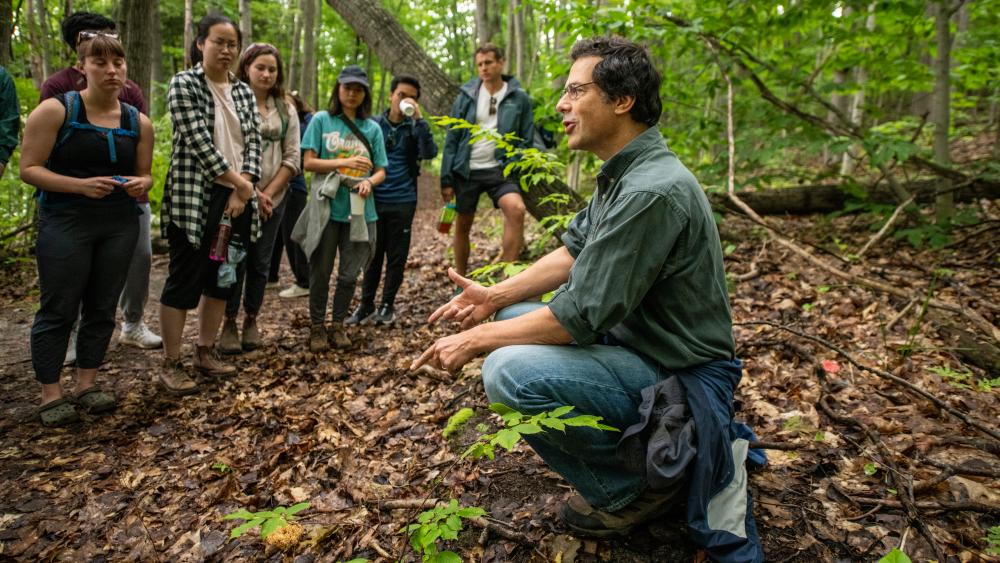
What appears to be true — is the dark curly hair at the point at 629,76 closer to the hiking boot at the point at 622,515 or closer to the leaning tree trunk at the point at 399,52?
the hiking boot at the point at 622,515

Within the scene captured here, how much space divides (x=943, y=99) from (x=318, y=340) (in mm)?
6333

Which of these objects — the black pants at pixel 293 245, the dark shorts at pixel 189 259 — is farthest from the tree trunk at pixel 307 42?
the dark shorts at pixel 189 259

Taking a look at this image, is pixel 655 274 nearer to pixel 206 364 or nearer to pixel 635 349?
pixel 635 349

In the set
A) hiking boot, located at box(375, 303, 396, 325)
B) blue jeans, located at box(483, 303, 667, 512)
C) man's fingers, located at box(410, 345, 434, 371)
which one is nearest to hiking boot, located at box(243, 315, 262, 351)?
hiking boot, located at box(375, 303, 396, 325)

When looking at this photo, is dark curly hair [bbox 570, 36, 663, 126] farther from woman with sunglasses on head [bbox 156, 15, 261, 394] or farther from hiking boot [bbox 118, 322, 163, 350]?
hiking boot [bbox 118, 322, 163, 350]

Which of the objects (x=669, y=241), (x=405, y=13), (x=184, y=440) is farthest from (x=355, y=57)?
(x=669, y=241)

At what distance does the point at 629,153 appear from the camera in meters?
2.22

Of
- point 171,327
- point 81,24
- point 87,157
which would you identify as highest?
point 81,24

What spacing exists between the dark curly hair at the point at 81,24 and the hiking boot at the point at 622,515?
4410 mm

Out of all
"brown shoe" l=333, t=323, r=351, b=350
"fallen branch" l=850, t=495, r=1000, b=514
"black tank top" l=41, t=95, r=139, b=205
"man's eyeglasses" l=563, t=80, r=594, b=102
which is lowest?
"brown shoe" l=333, t=323, r=351, b=350

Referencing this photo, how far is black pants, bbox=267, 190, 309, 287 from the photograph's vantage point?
20.0 feet

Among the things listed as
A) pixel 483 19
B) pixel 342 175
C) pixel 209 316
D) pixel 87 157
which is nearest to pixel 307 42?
pixel 483 19

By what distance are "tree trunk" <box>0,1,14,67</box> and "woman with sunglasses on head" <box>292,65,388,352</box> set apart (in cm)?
246

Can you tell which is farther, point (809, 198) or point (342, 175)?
point (809, 198)
